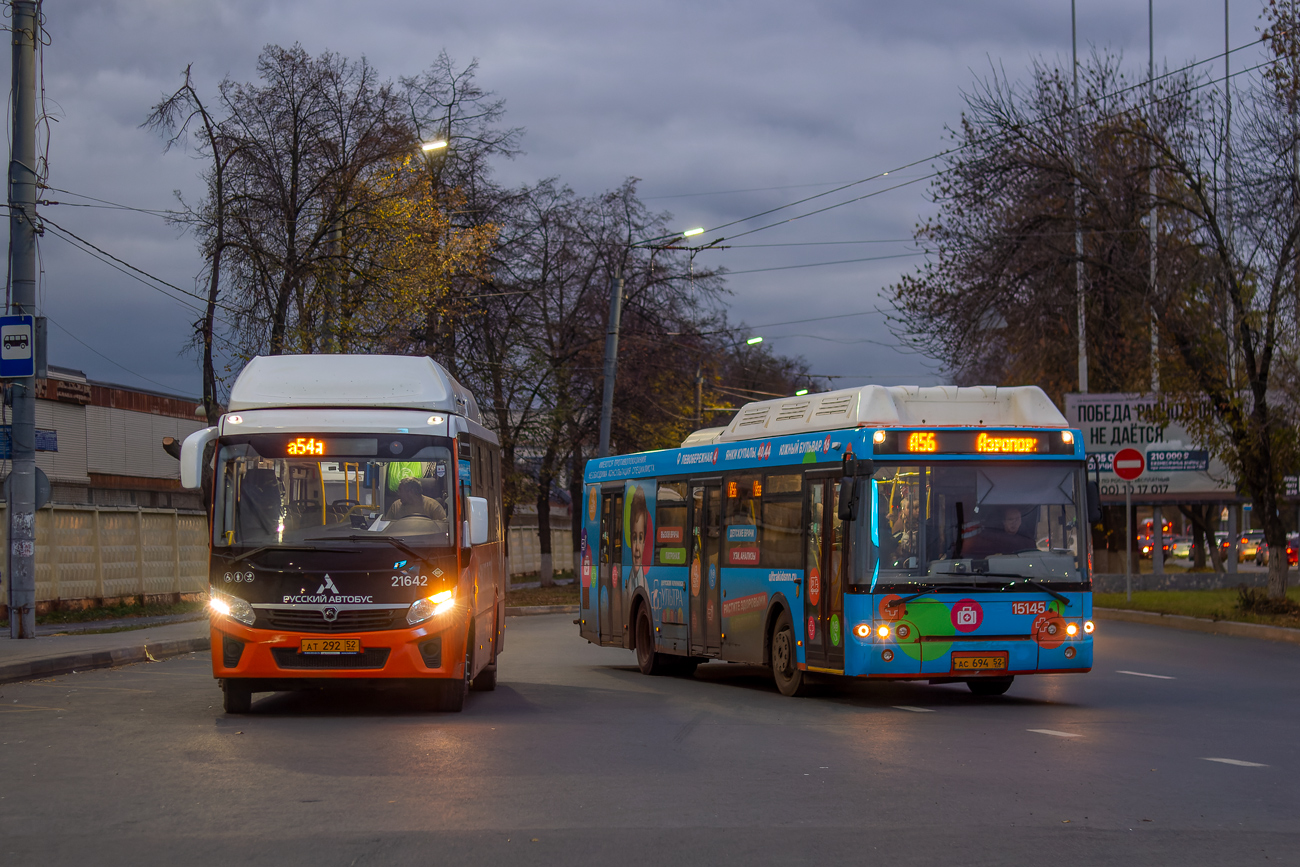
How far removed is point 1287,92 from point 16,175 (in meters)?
19.6

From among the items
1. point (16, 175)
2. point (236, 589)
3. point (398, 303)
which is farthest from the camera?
point (398, 303)

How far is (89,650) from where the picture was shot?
18656mm

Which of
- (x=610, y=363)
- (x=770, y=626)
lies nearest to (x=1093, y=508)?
(x=770, y=626)

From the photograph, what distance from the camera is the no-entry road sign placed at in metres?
30.3

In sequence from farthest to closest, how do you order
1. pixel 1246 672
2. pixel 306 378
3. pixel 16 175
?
pixel 16 175 → pixel 1246 672 → pixel 306 378

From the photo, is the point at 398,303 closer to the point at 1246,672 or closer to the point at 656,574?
Answer: the point at 656,574

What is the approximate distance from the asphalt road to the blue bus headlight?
0.88 m

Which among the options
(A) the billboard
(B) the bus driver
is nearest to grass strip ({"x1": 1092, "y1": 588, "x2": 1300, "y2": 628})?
(A) the billboard

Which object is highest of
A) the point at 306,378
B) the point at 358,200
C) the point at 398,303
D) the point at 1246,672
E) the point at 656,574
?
the point at 358,200

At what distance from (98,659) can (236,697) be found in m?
6.55

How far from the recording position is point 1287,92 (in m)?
25.0

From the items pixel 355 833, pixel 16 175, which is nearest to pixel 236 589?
pixel 355 833

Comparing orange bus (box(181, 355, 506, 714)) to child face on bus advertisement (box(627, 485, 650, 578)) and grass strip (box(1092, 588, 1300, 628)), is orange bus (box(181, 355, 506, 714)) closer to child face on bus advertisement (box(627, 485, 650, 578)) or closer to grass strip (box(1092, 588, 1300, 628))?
child face on bus advertisement (box(627, 485, 650, 578))

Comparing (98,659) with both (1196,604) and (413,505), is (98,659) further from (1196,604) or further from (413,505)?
(1196,604)
